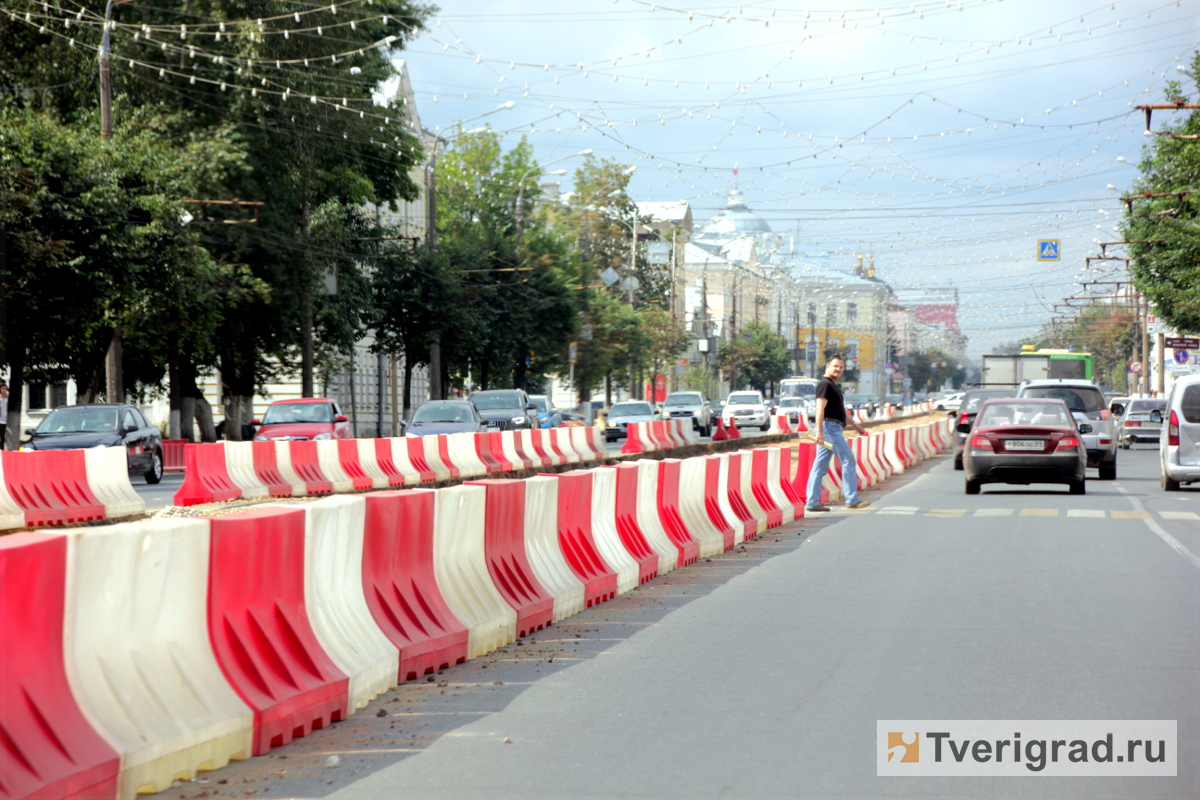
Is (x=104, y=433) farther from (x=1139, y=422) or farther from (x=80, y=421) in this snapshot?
(x=1139, y=422)

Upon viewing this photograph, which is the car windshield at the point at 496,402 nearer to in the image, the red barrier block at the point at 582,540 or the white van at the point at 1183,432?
the white van at the point at 1183,432

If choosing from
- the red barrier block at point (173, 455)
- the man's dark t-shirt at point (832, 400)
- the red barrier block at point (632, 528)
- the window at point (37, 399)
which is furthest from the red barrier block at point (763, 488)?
the window at point (37, 399)

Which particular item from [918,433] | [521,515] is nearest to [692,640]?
[521,515]

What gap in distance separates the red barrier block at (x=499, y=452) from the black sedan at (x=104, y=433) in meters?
6.23

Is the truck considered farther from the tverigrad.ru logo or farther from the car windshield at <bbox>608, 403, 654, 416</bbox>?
the tverigrad.ru logo

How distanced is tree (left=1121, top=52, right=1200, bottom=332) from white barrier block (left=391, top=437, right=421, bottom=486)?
78.1 feet

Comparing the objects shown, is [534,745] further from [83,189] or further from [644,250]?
[644,250]

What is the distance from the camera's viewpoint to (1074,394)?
29.5m

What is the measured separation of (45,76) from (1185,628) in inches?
1403

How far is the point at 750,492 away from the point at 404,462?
1127 centimetres

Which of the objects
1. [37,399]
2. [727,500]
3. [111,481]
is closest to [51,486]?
[111,481]

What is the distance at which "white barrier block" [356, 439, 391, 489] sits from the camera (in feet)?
84.5

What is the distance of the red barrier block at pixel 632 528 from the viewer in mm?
12195

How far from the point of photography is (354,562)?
7.45 meters
